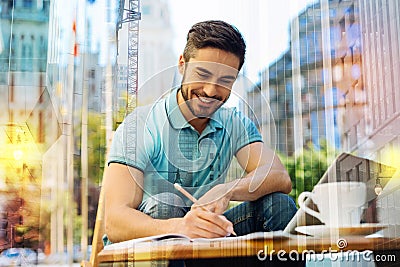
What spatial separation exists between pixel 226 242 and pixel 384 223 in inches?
16.7

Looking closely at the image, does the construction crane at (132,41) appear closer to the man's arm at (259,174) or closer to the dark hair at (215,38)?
the dark hair at (215,38)

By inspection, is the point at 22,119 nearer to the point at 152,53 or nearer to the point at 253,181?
the point at 152,53

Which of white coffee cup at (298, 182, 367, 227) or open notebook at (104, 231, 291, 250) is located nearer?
open notebook at (104, 231, 291, 250)

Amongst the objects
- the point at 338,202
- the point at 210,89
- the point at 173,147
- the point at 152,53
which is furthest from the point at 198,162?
the point at 338,202

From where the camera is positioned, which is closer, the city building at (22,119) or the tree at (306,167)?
the city building at (22,119)

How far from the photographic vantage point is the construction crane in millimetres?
1682

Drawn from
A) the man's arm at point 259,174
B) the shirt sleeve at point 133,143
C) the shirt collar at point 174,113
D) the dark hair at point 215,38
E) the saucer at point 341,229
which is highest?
the dark hair at point 215,38

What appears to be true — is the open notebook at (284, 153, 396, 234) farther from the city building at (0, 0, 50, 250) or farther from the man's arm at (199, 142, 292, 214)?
the city building at (0, 0, 50, 250)

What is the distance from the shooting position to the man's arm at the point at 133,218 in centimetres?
162

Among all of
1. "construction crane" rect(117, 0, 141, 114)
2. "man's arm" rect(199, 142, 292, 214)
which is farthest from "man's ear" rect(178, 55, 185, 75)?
"man's arm" rect(199, 142, 292, 214)

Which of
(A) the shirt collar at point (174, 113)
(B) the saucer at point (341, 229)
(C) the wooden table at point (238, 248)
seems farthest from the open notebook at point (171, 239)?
(A) the shirt collar at point (174, 113)

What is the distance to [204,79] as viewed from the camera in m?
1.71

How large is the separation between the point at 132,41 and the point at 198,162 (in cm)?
32

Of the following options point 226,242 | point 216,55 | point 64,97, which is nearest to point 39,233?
point 64,97
